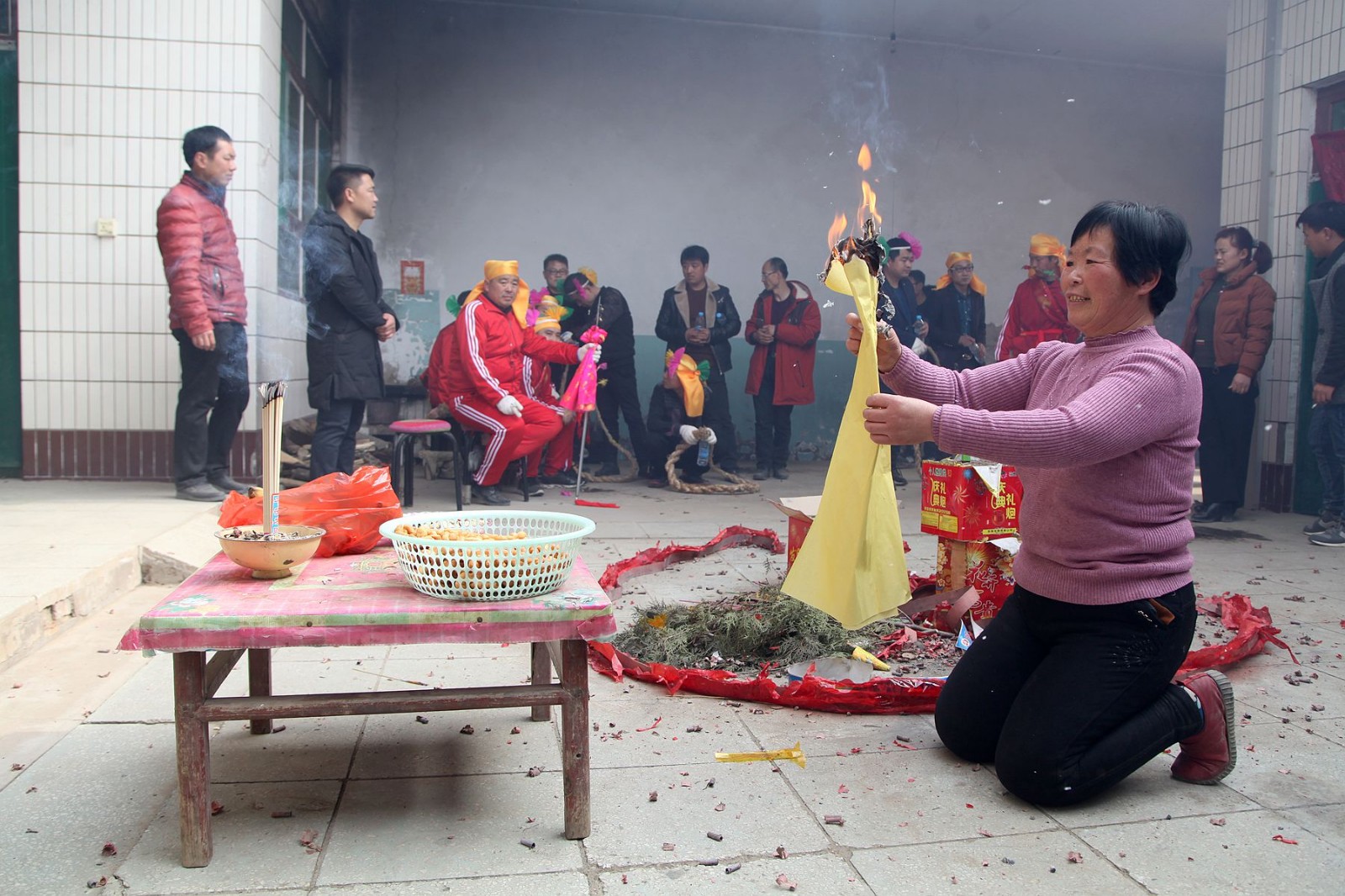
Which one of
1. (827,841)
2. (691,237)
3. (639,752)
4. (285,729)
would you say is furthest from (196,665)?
(691,237)

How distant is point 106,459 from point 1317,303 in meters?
8.44

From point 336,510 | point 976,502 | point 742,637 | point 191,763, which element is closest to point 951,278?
point 976,502

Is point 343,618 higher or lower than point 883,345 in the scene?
lower

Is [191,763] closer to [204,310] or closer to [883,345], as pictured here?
[883,345]

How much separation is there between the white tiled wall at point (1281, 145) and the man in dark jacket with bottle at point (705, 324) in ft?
14.1

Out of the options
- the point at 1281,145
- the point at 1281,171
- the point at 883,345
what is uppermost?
the point at 1281,145

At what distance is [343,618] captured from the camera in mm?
2113

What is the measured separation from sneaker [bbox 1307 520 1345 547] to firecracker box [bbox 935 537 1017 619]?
3.65 metres

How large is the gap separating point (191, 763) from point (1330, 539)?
671 centimetres

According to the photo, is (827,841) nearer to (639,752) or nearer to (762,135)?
(639,752)

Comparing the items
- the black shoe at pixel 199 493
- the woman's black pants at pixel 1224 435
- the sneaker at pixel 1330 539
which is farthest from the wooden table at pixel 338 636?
the woman's black pants at pixel 1224 435

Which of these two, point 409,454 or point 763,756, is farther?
point 409,454

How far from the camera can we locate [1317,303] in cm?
694

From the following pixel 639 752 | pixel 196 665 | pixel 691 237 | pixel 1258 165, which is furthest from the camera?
pixel 691 237
